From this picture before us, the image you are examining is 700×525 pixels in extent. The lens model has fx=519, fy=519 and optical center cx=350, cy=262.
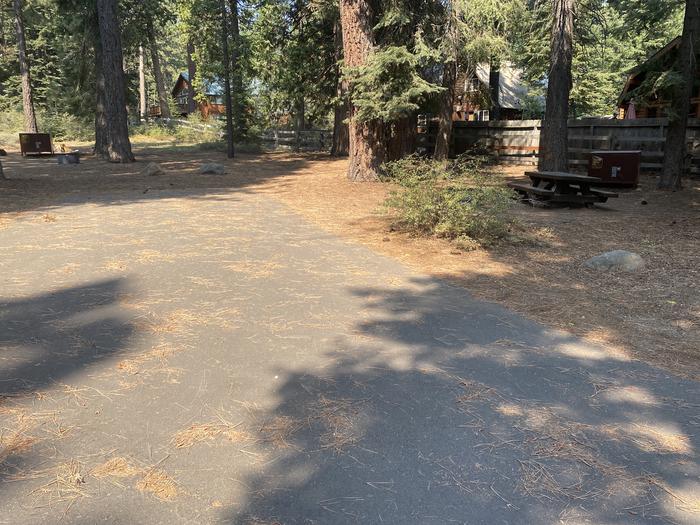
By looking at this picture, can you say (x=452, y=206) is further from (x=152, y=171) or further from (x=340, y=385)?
(x=152, y=171)

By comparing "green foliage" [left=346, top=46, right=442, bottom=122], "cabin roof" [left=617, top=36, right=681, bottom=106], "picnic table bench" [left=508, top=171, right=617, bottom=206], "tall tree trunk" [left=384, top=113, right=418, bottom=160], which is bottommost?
"picnic table bench" [left=508, top=171, right=617, bottom=206]

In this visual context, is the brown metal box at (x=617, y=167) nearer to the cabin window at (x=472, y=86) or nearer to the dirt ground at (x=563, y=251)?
the dirt ground at (x=563, y=251)

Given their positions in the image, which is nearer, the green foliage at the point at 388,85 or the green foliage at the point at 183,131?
the green foliage at the point at 388,85

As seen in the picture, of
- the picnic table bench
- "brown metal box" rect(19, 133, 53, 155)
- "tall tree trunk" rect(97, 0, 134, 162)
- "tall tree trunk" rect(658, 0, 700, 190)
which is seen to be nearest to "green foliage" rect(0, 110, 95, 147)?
"brown metal box" rect(19, 133, 53, 155)

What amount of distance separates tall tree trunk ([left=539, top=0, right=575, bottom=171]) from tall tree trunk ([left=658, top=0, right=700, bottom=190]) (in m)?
2.59

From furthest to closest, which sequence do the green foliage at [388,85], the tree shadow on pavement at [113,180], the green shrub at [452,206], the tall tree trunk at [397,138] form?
1. the tall tree trunk at [397,138]
2. the green foliage at [388,85]
3. the tree shadow on pavement at [113,180]
4. the green shrub at [452,206]

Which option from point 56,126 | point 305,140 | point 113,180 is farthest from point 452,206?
point 56,126

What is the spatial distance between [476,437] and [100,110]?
25.5m

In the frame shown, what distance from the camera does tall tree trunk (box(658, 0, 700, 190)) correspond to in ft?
43.3

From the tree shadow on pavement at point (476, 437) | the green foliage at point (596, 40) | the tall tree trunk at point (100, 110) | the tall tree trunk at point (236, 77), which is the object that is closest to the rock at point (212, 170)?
the tall tree trunk at point (100, 110)

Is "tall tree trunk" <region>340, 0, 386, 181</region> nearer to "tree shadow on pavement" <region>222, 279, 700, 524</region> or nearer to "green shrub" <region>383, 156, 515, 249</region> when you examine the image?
"green shrub" <region>383, 156, 515, 249</region>

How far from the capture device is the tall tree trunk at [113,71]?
20.0 metres

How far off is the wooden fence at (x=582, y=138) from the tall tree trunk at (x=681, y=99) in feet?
9.05

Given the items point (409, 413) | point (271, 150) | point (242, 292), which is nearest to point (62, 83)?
point (271, 150)
